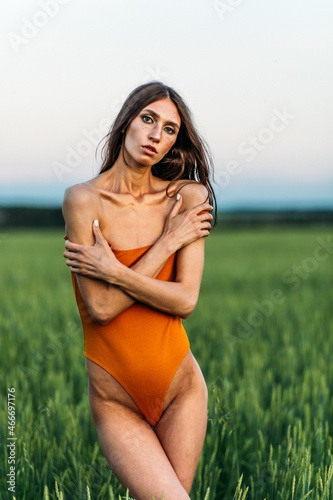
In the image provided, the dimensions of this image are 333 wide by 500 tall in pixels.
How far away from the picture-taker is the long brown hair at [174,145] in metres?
1.75

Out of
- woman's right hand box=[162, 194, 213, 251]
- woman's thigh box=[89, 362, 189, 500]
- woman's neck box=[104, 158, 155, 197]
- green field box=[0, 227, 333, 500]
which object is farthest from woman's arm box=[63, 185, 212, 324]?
green field box=[0, 227, 333, 500]

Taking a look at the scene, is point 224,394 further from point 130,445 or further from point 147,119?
point 147,119

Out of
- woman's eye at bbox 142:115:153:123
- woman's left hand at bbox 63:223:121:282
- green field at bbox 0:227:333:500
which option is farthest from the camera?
green field at bbox 0:227:333:500

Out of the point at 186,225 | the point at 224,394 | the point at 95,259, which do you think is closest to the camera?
the point at 95,259

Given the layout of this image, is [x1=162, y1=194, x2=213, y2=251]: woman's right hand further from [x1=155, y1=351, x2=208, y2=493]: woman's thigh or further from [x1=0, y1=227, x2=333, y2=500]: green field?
[x1=0, y1=227, x2=333, y2=500]: green field

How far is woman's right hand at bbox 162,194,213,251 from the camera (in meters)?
1.72

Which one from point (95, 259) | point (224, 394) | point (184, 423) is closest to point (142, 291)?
point (95, 259)

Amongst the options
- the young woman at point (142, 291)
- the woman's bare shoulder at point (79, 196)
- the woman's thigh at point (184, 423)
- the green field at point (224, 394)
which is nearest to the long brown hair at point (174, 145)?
the young woman at point (142, 291)

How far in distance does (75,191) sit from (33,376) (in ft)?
9.15

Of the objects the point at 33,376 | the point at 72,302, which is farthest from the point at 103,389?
the point at 72,302

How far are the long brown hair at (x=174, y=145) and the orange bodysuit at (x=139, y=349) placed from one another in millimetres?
325

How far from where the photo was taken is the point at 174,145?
6.21 feet

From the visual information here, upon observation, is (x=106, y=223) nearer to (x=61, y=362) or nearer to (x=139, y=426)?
(x=139, y=426)

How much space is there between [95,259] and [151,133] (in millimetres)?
423
